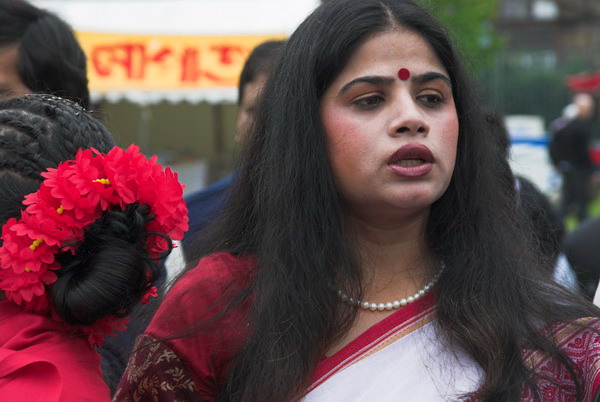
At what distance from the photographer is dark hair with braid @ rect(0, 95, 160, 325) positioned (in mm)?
1614

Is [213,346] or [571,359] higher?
[571,359]

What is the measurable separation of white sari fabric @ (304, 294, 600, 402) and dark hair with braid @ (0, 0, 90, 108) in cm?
129

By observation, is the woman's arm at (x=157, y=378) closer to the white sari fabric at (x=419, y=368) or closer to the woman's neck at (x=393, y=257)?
the white sari fabric at (x=419, y=368)

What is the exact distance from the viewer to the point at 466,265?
6.40 ft

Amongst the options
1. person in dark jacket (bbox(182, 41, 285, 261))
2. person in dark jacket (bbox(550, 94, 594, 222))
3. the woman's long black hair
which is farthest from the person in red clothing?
person in dark jacket (bbox(550, 94, 594, 222))

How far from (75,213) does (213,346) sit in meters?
0.42

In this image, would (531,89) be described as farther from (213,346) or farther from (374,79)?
(213,346)

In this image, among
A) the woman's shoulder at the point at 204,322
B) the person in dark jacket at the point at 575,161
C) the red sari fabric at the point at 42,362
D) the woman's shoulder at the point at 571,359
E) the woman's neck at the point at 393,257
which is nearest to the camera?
the red sari fabric at the point at 42,362

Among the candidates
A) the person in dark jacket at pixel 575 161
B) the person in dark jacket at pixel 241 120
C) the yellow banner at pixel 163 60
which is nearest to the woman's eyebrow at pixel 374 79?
the person in dark jacket at pixel 241 120

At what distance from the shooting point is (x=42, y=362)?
61.2 inches

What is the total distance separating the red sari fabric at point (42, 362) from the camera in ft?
5.03

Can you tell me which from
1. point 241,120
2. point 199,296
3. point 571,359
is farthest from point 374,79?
point 241,120

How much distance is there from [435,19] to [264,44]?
1495 millimetres

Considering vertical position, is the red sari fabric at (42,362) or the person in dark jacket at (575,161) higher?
the red sari fabric at (42,362)
